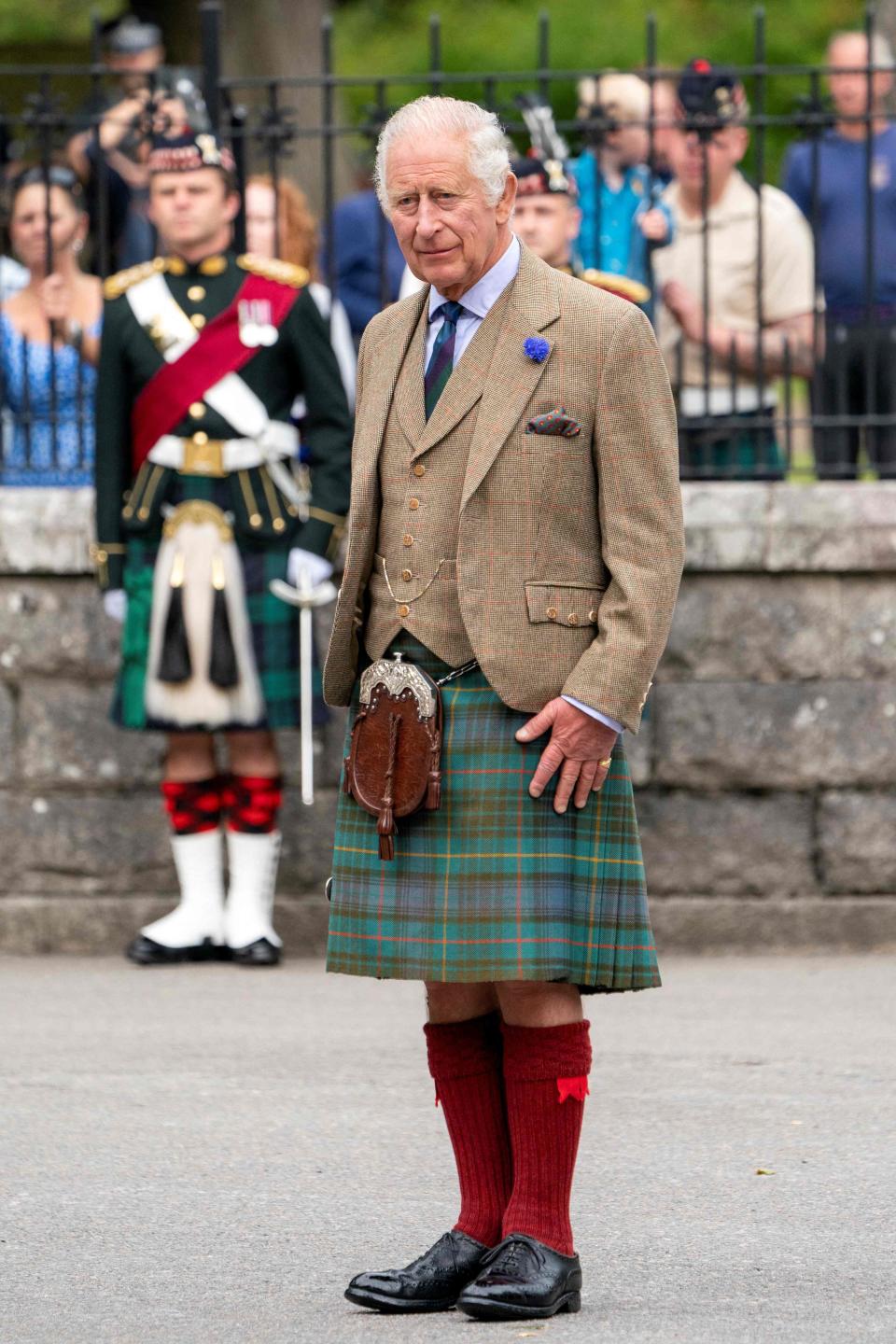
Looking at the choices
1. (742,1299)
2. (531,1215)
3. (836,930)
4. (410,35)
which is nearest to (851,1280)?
(742,1299)

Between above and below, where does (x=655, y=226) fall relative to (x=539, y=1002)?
above

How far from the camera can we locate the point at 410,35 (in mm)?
28000

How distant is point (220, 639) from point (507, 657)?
3.25 meters

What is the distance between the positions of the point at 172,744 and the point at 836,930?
2.05 m

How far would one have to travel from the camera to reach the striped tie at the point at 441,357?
401cm

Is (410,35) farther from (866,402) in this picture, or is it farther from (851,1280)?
(851,1280)

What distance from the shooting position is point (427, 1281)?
3.97 meters

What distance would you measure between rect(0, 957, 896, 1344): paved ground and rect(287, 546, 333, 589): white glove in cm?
115

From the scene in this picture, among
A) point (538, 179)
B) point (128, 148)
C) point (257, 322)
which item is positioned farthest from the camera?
point (128, 148)

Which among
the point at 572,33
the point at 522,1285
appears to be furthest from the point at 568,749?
the point at 572,33

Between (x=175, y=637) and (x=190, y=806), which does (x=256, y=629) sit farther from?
(x=190, y=806)

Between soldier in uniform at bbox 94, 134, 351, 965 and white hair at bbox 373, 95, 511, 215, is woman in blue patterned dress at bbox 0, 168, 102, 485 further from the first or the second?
white hair at bbox 373, 95, 511, 215

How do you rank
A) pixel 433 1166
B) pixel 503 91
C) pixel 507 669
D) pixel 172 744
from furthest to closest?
pixel 503 91
pixel 172 744
pixel 433 1166
pixel 507 669

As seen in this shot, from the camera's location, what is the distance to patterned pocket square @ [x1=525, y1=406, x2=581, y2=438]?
3.88m
